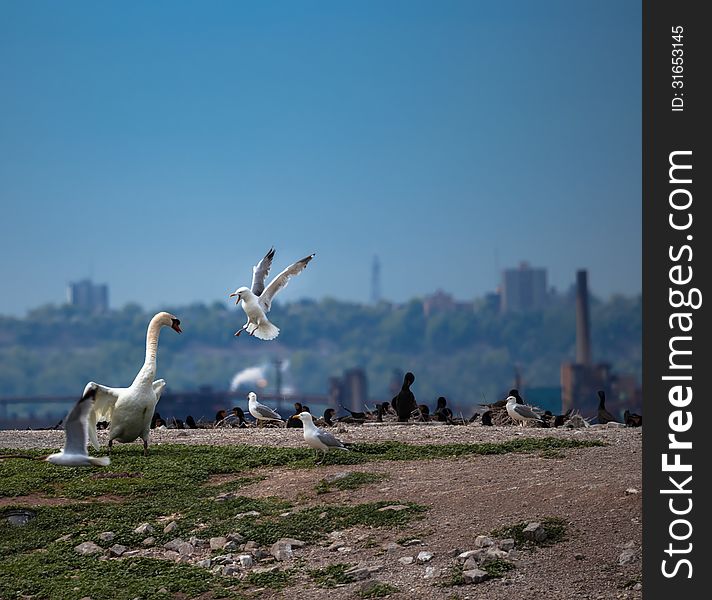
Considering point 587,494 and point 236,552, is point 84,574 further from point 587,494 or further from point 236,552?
point 587,494

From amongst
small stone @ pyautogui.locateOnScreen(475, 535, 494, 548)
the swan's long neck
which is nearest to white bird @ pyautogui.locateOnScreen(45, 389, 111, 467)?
the swan's long neck

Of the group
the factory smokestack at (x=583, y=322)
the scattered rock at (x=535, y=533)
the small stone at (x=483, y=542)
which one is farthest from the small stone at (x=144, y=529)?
the factory smokestack at (x=583, y=322)

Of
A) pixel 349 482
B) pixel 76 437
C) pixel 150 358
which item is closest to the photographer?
pixel 76 437

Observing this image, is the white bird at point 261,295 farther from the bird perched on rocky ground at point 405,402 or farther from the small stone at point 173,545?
the small stone at point 173,545

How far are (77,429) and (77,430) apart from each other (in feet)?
0.06

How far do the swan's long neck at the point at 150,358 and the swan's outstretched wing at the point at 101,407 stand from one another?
0.41m

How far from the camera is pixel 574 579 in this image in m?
13.5

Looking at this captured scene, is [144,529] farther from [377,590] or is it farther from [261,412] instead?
[261,412]

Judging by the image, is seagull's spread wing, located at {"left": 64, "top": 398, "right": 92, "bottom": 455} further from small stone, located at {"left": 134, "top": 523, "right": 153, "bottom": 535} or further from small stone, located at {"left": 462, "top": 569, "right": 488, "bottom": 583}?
small stone, located at {"left": 462, "top": 569, "right": 488, "bottom": 583}

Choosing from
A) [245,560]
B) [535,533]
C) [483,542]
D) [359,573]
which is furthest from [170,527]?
[535,533]

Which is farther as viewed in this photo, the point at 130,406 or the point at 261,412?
the point at 261,412

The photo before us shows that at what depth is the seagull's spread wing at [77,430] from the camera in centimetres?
1594

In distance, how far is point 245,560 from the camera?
14711 millimetres
